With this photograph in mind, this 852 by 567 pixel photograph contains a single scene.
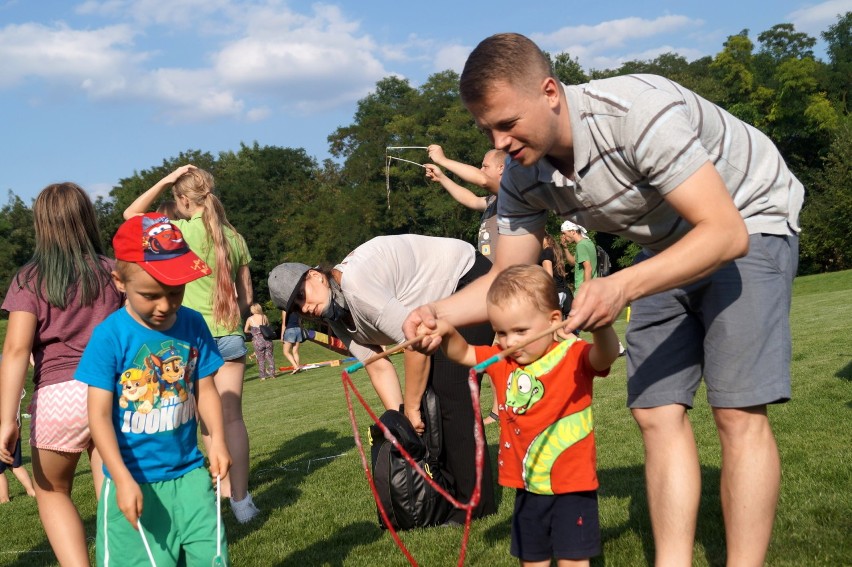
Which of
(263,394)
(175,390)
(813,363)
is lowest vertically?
(263,394)

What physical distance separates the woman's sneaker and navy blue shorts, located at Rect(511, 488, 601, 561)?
2887mm

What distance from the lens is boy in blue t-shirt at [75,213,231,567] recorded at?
137 inches

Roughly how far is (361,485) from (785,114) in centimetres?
5539

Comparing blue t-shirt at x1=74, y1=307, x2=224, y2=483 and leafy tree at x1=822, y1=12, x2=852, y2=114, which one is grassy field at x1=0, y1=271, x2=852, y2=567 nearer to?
blue t-shirt at x1=74, y1=307, x2=224, y2=483

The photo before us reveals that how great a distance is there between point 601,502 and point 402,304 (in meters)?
1.62

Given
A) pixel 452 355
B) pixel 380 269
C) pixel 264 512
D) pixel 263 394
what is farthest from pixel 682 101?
pixel 263 394

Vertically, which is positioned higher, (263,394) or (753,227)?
(753,227)

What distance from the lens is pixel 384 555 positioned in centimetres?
487

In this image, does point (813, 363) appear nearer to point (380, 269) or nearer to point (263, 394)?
point (380, 269)

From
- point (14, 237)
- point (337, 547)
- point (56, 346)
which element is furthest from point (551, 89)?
point (14, 237)

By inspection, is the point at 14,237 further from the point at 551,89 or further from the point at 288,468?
the point at 551,89

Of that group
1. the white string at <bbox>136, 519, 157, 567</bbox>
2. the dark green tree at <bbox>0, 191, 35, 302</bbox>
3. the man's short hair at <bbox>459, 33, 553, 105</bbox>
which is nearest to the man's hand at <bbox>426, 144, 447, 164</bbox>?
the man's short hair at <bbox>459, 33, 553, 105</bbox>

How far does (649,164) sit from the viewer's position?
2818mm

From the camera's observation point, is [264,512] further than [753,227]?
Yes
